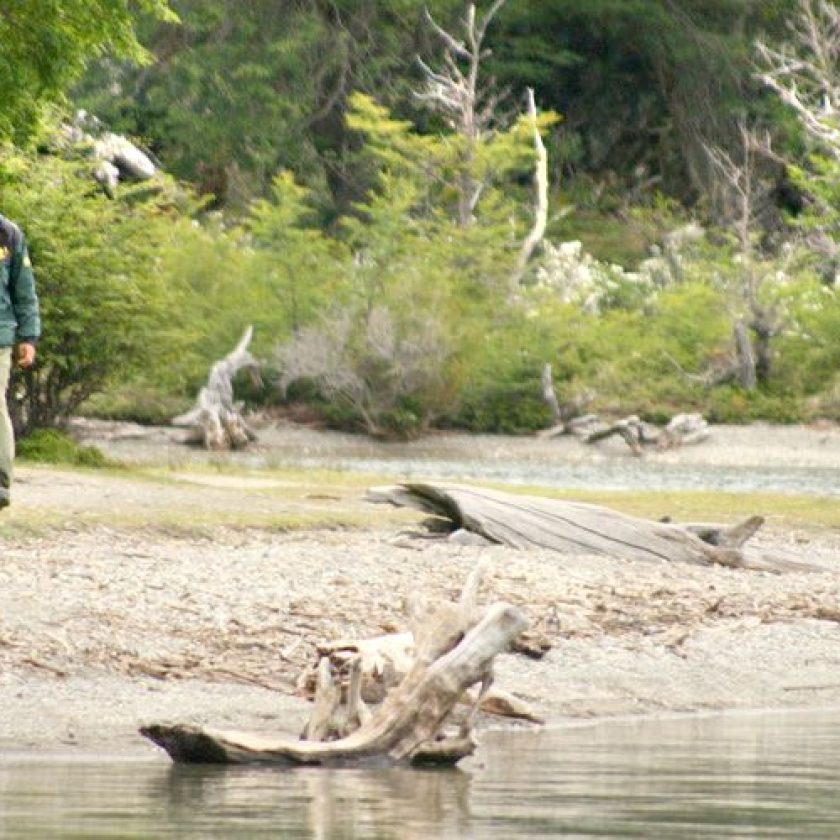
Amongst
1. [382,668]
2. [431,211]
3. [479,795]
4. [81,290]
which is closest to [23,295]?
[382,668]

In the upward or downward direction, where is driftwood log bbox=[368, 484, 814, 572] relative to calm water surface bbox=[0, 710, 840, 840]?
upward

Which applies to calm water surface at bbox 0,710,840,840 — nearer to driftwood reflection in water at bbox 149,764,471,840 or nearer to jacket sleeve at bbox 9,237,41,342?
driftwood reflection in water at bbox 149,764,471,840

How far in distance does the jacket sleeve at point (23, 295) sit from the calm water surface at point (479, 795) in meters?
5.03

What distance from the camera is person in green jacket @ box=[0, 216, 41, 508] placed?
1575 centimetres

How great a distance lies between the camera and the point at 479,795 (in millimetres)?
10133

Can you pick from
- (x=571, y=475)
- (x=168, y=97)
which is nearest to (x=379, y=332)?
(x=571, y=475)

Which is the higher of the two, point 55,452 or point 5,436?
point 5,436

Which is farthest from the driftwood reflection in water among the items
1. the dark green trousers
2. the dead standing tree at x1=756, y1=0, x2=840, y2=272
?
the dead standing tree at x1=756, y1=0, x2=840, y2=272

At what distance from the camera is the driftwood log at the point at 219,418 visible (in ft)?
149

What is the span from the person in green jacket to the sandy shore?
1338mm

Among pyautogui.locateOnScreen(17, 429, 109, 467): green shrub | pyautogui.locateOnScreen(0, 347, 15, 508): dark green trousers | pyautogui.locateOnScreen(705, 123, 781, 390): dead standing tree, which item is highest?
pyautogui.locateOnScreen(705, 123, 781, 390): dead standing tree

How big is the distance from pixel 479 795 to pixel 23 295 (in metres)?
6.81

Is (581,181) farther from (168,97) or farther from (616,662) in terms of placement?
(616,662)

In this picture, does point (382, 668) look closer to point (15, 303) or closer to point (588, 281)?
point (15, 303)
